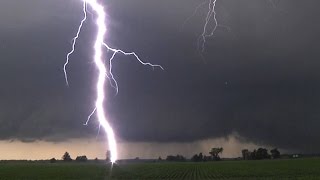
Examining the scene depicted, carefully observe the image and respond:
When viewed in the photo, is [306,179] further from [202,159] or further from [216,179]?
[202,159]

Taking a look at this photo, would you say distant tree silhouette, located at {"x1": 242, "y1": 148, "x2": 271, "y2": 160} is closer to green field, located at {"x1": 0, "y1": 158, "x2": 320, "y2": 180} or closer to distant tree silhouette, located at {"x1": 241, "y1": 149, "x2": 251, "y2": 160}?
distant tree silhouette, located at {"x1": 241, "y1": 149, "x2": 251, "y2": 160}

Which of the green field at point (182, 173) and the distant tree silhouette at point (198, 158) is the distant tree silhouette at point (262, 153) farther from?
the green field at point (182, 173)

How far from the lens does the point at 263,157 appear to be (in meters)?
182

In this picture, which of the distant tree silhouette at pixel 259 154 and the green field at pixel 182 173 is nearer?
the green field at pixel 182 173

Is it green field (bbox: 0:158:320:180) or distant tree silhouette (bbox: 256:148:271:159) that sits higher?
distant tree silhouette (bbox: 256:148:271:159)

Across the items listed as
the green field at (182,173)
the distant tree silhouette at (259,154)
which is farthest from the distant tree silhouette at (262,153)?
the green field at (182,173)

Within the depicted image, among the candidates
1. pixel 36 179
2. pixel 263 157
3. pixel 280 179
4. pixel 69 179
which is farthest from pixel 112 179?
pixel 263 157

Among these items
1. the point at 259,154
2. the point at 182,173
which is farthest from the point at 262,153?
the point at 182,173

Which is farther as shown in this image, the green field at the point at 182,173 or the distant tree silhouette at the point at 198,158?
the distant tree silhouette at the point at 198,158

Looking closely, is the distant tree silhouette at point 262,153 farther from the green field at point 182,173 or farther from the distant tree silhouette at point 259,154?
the green field at point 182,173

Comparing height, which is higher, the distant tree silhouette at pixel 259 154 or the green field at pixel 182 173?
the distant tree silhouette at pixel 259 154

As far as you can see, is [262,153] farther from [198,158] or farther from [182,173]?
[182,173]

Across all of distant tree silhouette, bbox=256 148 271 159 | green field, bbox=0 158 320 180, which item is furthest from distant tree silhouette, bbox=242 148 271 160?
green field, bbox=0 158 320 180

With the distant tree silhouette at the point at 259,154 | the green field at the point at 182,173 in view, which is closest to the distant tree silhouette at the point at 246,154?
the distant tree silhouette at the point at 259,154
